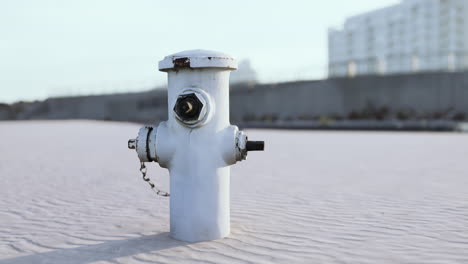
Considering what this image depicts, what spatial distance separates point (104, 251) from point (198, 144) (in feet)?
3.96

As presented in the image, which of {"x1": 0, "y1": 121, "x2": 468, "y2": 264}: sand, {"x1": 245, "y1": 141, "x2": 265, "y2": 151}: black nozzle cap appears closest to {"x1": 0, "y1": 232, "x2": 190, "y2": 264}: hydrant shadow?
{"x1": 0, "y1": 121, "x2": 468, "y2": 264}: sand

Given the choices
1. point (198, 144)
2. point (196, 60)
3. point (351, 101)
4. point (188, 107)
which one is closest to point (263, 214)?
point (198, 144)

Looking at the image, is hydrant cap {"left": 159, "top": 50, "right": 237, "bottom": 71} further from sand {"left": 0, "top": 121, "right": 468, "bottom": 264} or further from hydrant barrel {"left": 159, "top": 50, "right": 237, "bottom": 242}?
sand {"left": 0, "top": 121, "right": 468, "bottom": 264}

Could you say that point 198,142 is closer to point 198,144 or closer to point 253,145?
point 198,144

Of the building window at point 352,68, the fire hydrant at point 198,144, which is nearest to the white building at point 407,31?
the building window at point 352,68

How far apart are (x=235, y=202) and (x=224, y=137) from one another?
6.88ft

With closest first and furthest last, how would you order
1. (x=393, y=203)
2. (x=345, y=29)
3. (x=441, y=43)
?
(x=393, y=203) → (x=441, y=43) → (x=345, y=29)

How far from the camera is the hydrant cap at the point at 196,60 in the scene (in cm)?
414

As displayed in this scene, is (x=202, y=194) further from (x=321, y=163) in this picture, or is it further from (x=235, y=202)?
(x=321, y=163)

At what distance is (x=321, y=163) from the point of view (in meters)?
10.3

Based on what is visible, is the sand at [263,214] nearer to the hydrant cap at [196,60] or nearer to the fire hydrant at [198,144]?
the fire hydrant at [198,144]

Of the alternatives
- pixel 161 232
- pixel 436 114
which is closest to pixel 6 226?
pixel 161 232

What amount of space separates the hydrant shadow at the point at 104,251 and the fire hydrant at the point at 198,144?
8.8 inches

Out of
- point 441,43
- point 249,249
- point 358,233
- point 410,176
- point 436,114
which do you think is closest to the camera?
point 249,249
